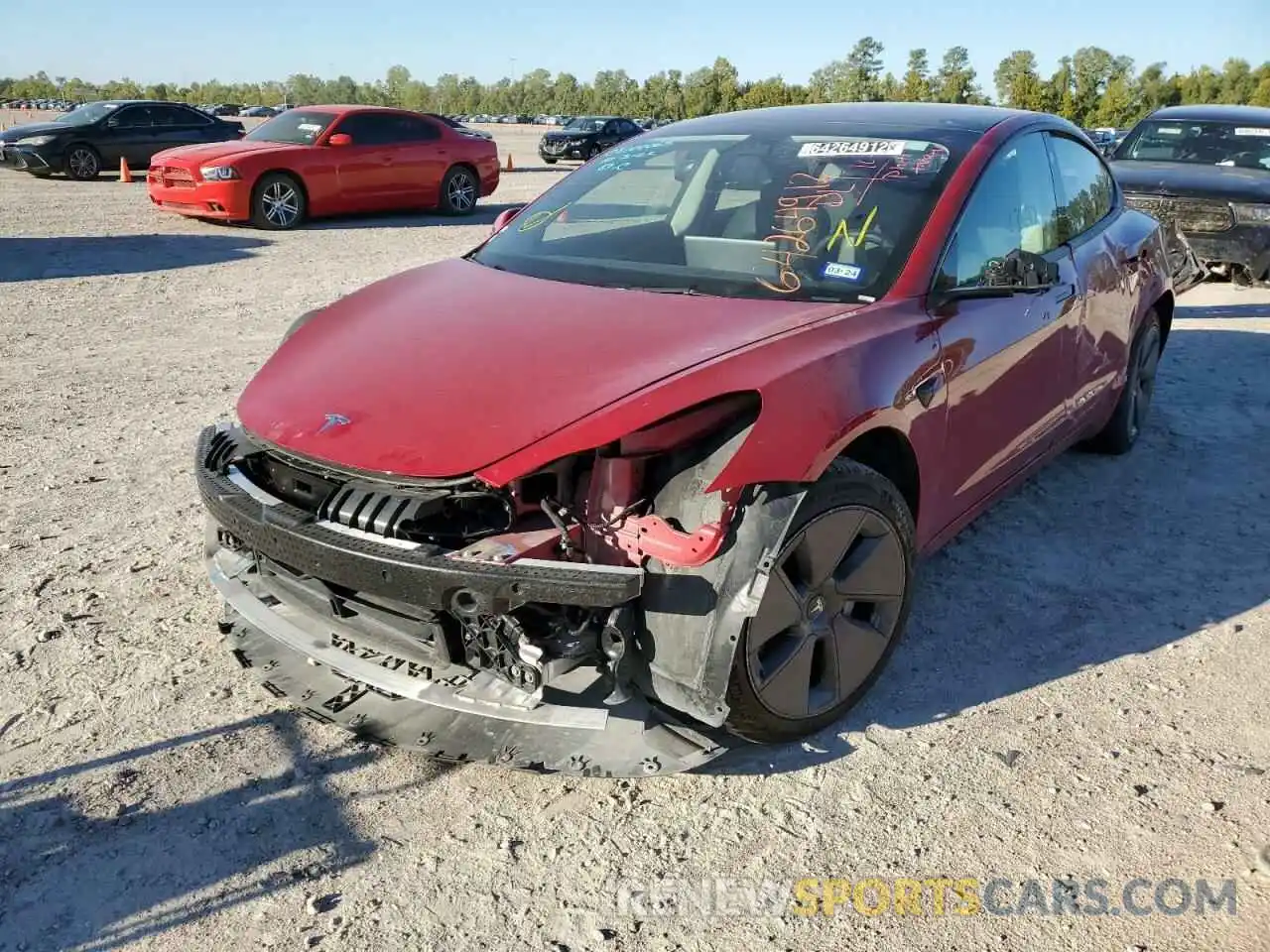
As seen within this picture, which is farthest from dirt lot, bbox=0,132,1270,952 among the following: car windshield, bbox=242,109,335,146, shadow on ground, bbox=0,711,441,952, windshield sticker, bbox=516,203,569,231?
car windshield, bbox=242,109,335,146

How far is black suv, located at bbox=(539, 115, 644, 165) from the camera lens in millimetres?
28344

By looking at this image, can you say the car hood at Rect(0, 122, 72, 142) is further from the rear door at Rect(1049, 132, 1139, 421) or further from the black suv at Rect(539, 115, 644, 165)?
the rear door at Rect(1049, 132, 1139, 421)

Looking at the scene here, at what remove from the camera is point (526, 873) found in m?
2.47

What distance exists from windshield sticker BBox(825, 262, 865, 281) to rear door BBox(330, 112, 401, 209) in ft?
38.3

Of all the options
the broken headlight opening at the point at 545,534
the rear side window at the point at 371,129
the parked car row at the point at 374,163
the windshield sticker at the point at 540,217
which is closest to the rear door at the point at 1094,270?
the parked car row at the point at 374,163

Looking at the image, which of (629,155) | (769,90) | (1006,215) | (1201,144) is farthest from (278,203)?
(769,90)

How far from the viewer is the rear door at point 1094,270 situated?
425cm

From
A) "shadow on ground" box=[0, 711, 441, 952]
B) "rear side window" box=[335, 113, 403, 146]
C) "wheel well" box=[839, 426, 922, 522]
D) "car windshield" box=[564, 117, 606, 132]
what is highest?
"car windshield" box=[564, 117, 606, 132]

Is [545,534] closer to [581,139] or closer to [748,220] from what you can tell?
[748,220]

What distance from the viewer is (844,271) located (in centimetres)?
329

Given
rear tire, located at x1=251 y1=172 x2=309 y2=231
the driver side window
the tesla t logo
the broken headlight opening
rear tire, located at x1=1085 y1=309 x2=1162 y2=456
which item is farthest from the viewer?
rear tire, located at x1=251 y1=172 x2=309 y2=231

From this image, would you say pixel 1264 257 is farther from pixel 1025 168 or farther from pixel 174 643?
pixel 174 643

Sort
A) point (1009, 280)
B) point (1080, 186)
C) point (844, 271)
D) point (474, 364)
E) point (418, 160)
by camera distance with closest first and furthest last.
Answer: point (474, 364), point (844, 271), point (1009, 280), point (1080, 186), point (418, 160)

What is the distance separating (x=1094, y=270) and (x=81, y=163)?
1805 centimetres
